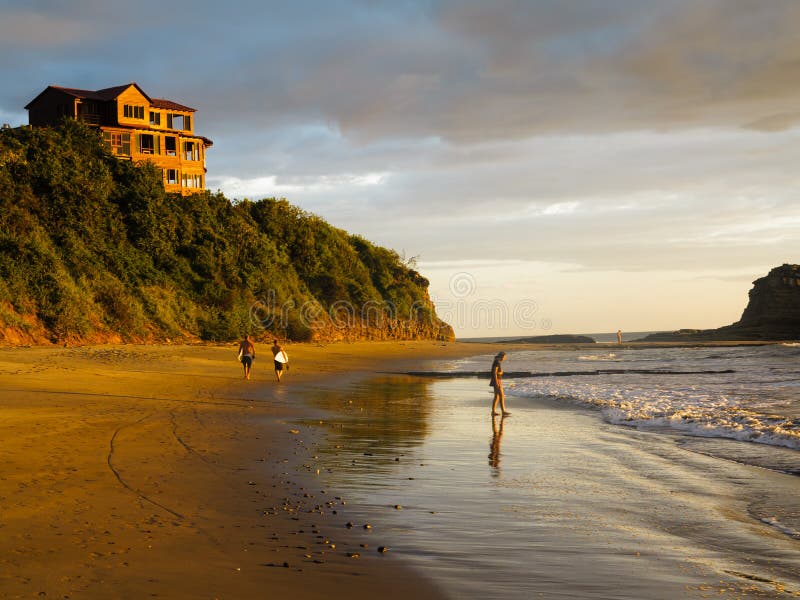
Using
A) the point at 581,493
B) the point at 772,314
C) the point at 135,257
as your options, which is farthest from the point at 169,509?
the point at 772,314

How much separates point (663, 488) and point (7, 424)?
11047 mm

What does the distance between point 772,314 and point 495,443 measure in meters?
94.9

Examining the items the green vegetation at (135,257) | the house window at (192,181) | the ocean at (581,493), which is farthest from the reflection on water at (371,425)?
the house window at (192,181)

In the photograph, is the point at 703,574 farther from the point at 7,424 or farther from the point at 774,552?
the point at 7,424

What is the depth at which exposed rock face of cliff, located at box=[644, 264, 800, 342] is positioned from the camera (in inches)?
3565

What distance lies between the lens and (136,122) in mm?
60938

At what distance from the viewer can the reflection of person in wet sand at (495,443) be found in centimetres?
1130

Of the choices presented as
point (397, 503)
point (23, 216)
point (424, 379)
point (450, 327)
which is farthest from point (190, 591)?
point (450, 327)

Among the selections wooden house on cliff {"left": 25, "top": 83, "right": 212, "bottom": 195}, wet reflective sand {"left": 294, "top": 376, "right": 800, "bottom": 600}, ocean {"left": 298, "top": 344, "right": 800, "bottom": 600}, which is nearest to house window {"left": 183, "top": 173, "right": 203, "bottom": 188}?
wooden house on cliff {"left": 25, "top": 83, "right": 212, "bottom": 195}

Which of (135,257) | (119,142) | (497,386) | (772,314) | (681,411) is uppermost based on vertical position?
(119,142)

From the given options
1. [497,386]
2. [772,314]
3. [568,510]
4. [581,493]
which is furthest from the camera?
[772,314]

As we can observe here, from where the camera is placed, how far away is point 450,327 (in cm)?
9838

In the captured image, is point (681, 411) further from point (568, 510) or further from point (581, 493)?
point (568, 510)

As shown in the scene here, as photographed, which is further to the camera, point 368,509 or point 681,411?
point 681,411
